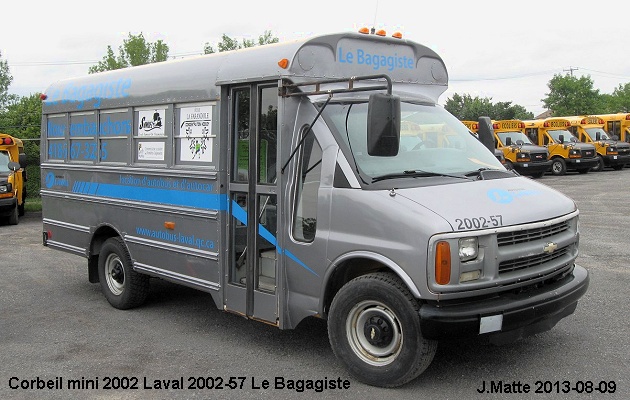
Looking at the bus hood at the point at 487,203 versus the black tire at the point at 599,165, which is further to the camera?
the black tire at the point at 599,165

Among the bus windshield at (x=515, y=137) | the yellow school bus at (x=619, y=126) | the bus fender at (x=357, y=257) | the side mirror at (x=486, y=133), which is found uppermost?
the yellow school bus at (x=619, y=126)

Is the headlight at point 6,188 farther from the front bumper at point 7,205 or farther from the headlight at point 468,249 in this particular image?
the headlight at point 468,249

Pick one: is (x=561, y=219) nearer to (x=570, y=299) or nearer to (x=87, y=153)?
(x=570, y=299)

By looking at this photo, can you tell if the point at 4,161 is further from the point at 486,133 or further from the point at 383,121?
the point at 383,121

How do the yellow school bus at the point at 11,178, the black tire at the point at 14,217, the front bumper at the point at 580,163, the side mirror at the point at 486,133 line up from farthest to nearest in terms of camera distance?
1. the front bumper at the point at 580,163
2. the black tire at the point at 14,217
3. the yellow school bus at the point at 11,178
4. the side mirror at the point at 486,133

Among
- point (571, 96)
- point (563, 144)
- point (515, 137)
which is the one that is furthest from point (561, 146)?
point (571, 96)

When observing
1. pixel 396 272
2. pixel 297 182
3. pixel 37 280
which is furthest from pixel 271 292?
pixel 37 280

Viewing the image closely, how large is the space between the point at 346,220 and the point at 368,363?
1102 mm

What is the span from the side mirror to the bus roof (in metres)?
0.58

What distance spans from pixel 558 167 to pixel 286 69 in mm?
25740

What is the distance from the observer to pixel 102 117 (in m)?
7.69

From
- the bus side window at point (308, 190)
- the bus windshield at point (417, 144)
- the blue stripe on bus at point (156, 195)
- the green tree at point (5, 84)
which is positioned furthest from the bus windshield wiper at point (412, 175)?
the green tree at point (5, 84)

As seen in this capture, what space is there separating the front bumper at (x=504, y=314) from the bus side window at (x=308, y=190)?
1.26 m

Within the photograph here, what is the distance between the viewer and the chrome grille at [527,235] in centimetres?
461
